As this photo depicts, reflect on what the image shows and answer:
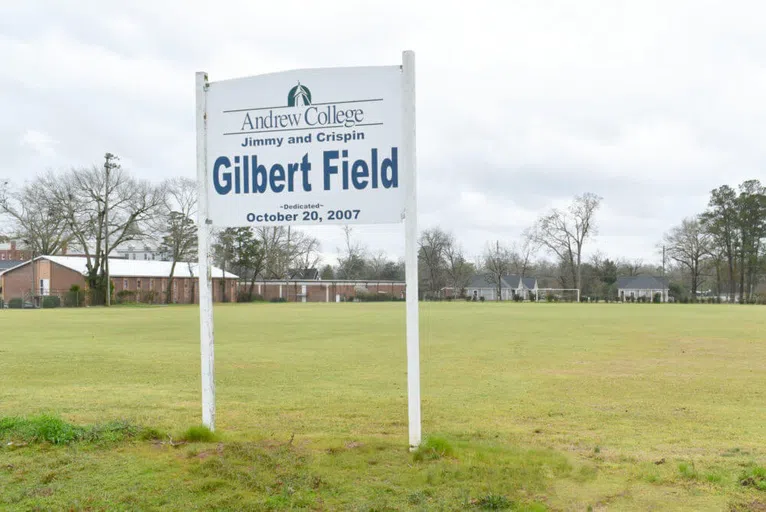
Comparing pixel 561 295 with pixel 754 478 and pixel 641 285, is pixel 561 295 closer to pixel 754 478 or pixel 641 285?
pixel 641 285

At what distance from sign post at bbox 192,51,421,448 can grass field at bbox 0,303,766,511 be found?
2.91 feet

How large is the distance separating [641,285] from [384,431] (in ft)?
379

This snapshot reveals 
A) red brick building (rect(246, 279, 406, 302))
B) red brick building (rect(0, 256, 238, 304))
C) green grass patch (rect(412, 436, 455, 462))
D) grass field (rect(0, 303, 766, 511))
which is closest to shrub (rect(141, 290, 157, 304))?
red brick building (rect(0, 256, 238, 304))

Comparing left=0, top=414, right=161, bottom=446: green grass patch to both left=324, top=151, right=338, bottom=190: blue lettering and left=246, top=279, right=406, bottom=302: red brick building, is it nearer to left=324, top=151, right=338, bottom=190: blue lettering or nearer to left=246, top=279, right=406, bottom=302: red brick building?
left=324, top=151, right=338, bottom=190: blue lettering

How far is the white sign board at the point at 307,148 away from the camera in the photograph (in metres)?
5.79

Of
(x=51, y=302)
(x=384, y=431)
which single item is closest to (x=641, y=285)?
(x=51, y=302)

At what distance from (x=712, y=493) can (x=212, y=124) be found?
16.4 ft

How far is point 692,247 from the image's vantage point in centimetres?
9931

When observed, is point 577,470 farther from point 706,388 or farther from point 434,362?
point 434,362

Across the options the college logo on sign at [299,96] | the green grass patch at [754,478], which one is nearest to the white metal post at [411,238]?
the college logo on sign at [299,96]

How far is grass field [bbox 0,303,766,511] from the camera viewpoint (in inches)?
172

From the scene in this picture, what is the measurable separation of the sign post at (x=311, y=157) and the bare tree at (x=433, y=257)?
104774 mm

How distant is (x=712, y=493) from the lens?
446cm

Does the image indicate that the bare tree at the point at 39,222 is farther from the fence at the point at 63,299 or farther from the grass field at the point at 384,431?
the grass field at the point at 384,431
